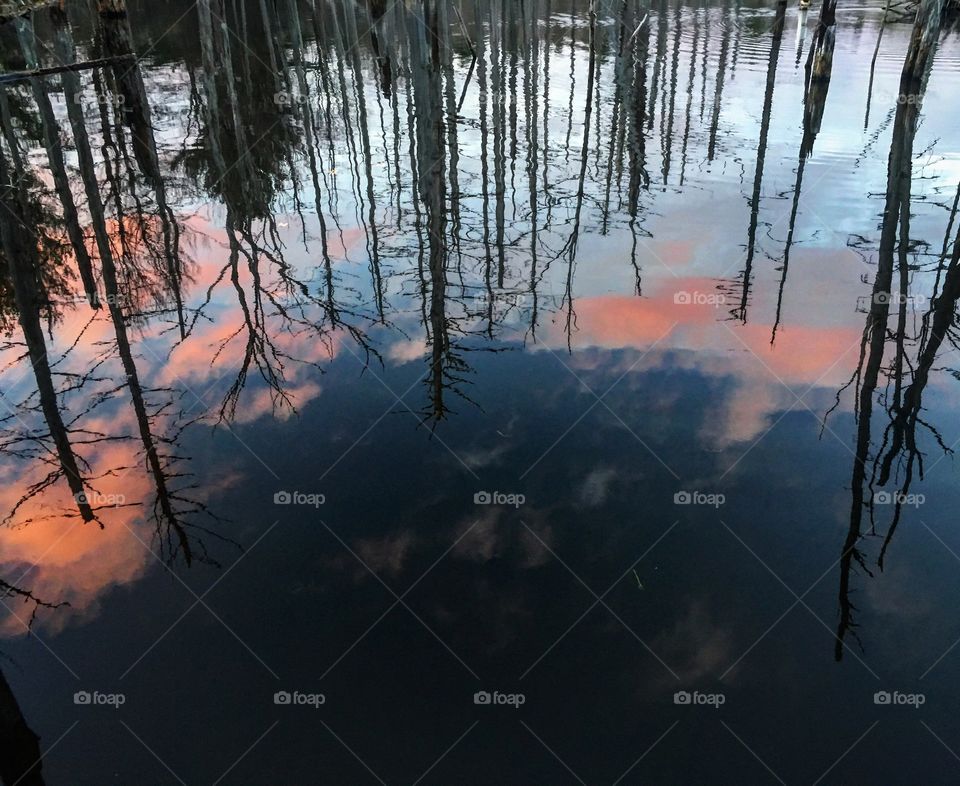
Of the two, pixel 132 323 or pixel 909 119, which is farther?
pixel 909 119

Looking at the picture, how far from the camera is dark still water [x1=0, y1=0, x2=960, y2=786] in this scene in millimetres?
4418

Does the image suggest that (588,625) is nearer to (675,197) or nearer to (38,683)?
(38,683)

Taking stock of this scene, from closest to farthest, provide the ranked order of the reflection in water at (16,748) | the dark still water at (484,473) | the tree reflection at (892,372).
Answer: the reflection in water at (16,748)
the dark still water at (484,473)
the tree reflection at (892,372)

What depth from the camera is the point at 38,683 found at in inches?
184

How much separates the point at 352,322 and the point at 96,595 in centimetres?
461

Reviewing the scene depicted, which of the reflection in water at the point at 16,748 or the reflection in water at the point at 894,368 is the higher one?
the reflection in water at the point at 894,368

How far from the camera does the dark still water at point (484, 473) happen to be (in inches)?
174

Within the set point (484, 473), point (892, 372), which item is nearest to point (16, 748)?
point (484, 473)

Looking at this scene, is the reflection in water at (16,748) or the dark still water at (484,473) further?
the dark still water at (484,473)

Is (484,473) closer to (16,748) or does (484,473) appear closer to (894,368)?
(16,748)

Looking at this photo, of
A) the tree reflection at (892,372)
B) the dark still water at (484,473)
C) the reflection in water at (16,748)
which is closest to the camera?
the reflection in water at (16,748)

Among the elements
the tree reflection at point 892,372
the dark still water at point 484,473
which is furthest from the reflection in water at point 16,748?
the tree reflection at point 892,372

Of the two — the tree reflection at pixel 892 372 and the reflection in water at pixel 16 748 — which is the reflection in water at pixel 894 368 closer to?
the tree reflection at pixel 892 372

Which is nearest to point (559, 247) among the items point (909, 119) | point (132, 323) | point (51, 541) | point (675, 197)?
point (675, 197)
